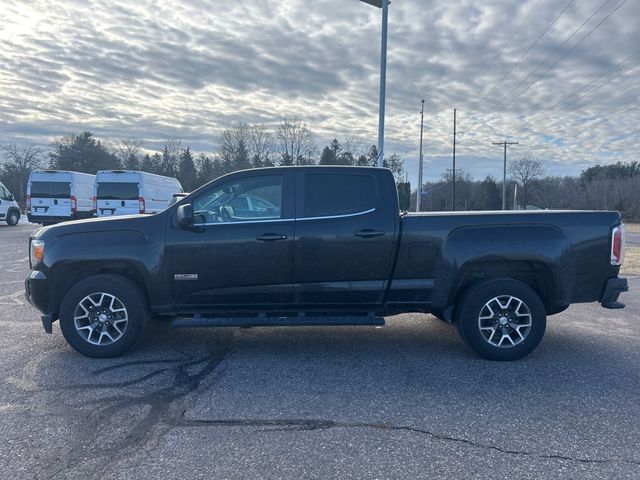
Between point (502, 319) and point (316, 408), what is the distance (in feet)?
7.50

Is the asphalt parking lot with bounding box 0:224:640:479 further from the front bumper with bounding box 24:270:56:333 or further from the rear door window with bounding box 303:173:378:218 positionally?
the rear door window with bounding box 303:173:378:218

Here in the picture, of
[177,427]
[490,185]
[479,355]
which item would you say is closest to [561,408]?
[479,355]

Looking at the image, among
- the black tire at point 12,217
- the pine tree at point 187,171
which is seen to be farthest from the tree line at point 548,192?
the black tire at point 12,217

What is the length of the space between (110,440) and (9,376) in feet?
5.95

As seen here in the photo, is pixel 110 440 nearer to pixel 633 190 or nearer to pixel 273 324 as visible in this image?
pixel 273 324

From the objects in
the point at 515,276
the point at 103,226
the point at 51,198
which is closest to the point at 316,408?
the point at 515,276

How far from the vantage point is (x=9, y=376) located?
14.7 ft

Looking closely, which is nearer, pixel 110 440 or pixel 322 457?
→ pixel 322 457

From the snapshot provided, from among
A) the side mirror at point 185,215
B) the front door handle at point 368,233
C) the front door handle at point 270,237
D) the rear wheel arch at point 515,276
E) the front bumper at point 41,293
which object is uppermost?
the side mirror at point 185,215

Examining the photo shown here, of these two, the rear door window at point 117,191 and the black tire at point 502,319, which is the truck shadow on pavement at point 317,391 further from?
the rear door window at point 117,191

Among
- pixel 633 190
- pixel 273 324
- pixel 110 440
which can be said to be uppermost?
pixel 633 190

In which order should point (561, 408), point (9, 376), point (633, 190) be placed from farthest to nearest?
1. point (633, 190)
2. point (9, 376)
3. point (561, 408)

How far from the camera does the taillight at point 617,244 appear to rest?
496 centimetres

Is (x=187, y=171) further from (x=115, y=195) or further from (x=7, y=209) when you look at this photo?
(x=115, y=195)
